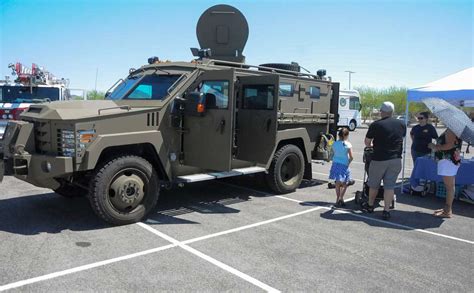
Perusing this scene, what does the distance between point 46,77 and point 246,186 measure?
8639 millimetres

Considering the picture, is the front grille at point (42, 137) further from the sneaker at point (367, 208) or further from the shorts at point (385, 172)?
the sneaker at point (367, 208)

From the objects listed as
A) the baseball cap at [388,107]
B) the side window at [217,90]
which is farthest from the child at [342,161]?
the side window at [217,90]

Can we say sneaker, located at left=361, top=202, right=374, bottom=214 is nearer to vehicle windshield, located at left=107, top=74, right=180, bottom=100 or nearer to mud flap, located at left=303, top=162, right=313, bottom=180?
mud flap, located at left=303, top=162, right=313, bottom=180

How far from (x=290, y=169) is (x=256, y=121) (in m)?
1.46

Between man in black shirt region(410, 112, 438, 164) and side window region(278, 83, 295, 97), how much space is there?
9.77 ft

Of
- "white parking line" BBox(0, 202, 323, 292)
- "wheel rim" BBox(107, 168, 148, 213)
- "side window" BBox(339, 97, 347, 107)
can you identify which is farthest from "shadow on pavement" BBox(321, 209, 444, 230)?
"side window" BBox(339, 97, 347, 107)

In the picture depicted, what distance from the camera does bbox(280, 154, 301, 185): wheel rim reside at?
791cm

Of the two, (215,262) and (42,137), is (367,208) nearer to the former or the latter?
(215,262)

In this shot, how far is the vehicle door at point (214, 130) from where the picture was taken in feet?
19.4

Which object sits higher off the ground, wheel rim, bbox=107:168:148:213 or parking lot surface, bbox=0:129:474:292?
wheel rim, bbox=107:168:148:213

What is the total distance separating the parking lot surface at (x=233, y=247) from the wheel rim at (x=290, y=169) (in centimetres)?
77

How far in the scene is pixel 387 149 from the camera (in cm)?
610

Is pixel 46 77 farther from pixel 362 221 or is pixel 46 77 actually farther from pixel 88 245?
pixel 362 221

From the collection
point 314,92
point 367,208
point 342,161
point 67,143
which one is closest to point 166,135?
point 67,143
